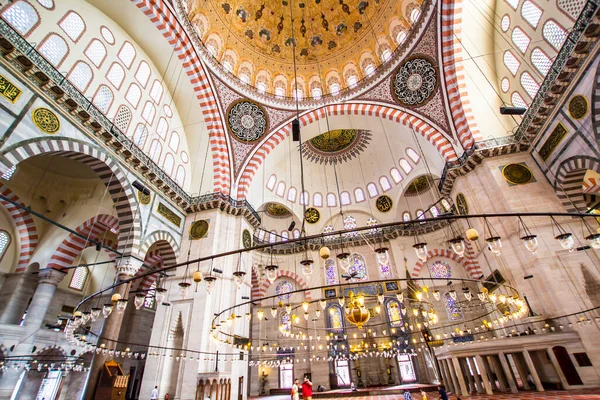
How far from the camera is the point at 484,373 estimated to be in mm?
8055

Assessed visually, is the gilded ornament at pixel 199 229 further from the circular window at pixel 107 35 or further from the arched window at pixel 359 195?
the arched window at pixel 359 195

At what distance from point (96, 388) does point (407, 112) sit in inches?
546

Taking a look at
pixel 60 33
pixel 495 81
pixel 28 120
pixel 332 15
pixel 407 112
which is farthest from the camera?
pixel 332 15

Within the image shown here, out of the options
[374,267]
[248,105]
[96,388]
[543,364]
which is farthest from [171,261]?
[543,364]

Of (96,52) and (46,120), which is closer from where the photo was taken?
(46,120)

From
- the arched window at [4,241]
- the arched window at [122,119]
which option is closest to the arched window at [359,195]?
the arched window at [122,119]

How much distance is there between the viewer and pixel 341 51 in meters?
14.4

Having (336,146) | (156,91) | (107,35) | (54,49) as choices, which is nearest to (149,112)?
(156,91)

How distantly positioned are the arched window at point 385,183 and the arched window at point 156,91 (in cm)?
1246

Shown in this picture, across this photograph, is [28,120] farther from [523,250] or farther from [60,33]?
[523,250]

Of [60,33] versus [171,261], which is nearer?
[60,33]

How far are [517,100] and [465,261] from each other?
8061 millimetres

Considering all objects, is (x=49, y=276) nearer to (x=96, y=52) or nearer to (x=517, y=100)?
(x=96, y=52)

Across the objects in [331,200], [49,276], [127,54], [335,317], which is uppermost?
[127,54]
